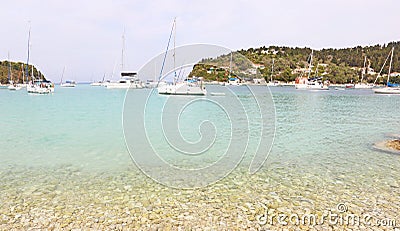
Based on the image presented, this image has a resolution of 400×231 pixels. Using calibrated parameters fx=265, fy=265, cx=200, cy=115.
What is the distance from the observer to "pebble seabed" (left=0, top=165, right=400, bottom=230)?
485 centimetres

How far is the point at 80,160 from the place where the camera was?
918cm

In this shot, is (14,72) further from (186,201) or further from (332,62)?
(332,62)

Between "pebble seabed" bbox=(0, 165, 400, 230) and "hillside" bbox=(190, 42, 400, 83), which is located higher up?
"hillside" bbox=(190, 42, 400, 83)

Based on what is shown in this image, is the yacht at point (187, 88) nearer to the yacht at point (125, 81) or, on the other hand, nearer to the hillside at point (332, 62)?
the yacht at point (125, 81)

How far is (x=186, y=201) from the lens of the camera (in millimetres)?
5906

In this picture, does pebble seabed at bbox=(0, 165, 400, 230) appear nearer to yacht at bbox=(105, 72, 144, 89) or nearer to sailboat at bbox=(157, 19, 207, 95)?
sailboat at bbox=(157, 19, 207, 95)

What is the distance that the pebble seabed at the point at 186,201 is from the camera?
485 cm

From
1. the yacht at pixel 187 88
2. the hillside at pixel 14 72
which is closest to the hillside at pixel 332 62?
the yacht at pixel 187 88

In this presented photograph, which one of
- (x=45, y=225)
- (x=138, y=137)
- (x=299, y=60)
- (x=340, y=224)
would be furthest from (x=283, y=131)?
(x=299, y=60)

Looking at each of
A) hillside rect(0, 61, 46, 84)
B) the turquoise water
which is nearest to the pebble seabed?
the turquoise water

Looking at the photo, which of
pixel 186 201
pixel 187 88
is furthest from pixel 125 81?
pixel 186 201

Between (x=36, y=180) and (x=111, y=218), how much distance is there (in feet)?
10.9

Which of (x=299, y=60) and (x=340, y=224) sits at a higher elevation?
(x=299, y=60)

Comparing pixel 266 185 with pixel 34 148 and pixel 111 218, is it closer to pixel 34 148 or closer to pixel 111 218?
pixel 111 218
